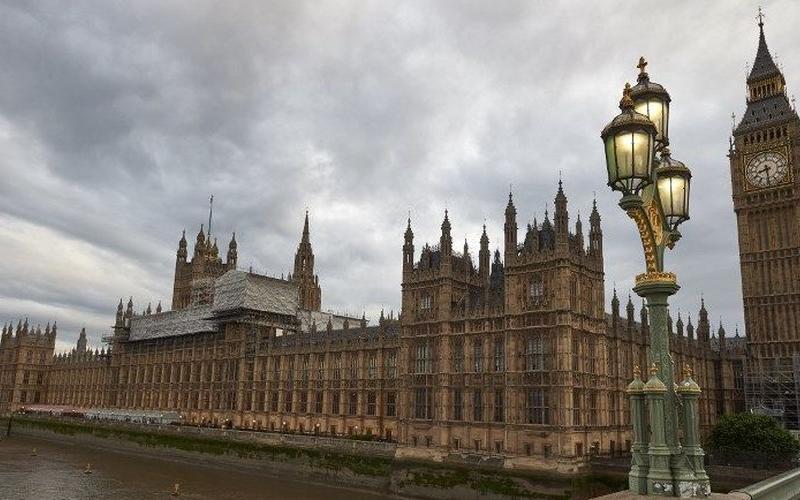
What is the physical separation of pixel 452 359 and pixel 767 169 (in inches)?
2264

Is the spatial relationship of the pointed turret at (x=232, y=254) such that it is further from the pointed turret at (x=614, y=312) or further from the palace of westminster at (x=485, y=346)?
the pointed turret at (x=614, y=312)

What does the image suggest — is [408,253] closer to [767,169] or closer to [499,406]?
[499,406]

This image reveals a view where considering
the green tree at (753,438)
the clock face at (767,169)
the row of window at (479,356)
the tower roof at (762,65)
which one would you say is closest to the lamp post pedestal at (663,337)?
the row of window at (479,356)

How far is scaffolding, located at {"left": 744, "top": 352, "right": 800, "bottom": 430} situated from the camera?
80500mm

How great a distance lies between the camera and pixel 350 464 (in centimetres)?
7031

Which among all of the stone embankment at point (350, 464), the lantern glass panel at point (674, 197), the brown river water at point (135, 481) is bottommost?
the brown river water at point (135, 481)

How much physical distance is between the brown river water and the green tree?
32.4 meters

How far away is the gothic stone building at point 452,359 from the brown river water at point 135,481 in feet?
40.3

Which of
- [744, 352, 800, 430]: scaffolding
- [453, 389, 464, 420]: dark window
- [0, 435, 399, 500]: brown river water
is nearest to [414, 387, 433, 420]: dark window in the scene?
[453, 389, 464, 420]: dark window

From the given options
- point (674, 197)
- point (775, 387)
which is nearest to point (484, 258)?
point (775, 387)

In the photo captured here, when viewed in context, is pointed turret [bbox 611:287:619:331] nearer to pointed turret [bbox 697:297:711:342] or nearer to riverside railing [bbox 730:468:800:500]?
pointed turret [bbox 697:297:711:342]

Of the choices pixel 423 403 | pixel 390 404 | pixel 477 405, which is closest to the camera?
pixel 477 405

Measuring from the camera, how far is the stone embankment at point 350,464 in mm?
55906

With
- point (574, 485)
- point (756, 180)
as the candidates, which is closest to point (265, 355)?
point (574, 485)
